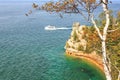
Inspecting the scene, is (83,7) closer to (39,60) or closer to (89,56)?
(39,60)

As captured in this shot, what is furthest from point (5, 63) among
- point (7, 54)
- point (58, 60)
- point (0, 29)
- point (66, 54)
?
point (0, 29)

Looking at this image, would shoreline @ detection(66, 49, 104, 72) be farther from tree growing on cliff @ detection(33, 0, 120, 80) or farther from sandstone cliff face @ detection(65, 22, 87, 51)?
tree growing on cliff @ detection(33, 0, 120, 80)

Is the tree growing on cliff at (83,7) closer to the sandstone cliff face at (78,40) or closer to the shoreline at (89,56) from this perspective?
the shoreline at (89,56)

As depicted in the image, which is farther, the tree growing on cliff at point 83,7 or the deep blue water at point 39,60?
the deep blue water at point 39,60

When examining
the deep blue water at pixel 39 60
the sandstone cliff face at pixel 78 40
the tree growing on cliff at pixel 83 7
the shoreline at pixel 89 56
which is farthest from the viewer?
the sandstone cliff face at pixel 78 40

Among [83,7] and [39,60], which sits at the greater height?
[83,7]

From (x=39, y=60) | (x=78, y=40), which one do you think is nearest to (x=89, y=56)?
(x=78, y=40)

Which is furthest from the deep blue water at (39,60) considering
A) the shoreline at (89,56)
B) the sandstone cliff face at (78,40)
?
the sandstone cliff face at (78,40)

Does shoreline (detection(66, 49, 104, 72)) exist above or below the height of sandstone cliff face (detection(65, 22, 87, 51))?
below

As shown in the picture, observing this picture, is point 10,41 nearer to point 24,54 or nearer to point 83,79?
point 24,54

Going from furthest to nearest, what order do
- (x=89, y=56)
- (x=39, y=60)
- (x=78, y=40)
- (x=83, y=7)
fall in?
1. (x=78, y=40)
2. (x=89, y=56)
3. (x=39, y=60)
4. (x=83, y=7)

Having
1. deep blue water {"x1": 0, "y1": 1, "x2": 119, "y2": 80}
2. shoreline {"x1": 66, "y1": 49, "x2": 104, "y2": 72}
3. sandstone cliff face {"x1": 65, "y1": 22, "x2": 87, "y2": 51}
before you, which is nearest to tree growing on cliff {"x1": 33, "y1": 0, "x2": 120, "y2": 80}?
deep blue water {"x1": 0, "y1": 1, "x2": 119, "y2": 80}

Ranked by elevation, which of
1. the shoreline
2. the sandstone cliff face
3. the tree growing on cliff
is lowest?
the shoreline
